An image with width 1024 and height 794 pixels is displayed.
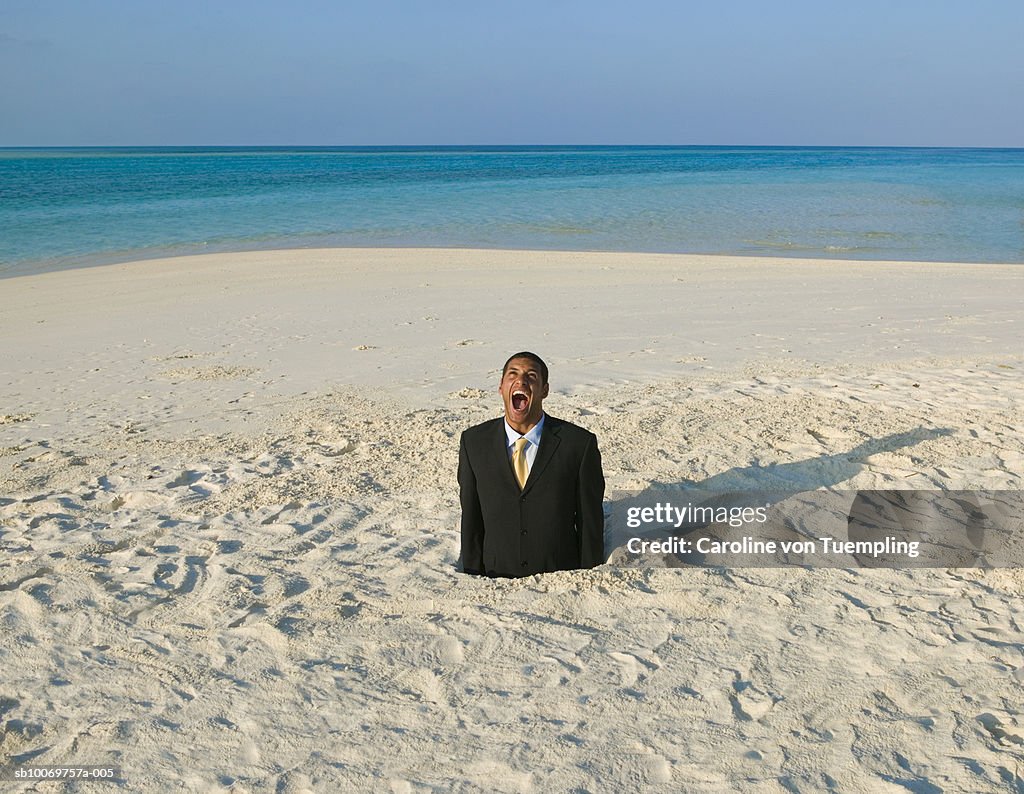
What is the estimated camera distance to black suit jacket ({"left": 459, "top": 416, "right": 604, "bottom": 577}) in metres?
3.85

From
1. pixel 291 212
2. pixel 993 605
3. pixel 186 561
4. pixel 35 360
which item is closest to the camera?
pixel 993 605

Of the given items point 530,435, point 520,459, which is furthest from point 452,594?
point 530,435

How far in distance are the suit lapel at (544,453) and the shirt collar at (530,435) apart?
17 mm

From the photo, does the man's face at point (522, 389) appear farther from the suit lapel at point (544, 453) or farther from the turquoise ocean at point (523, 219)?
the turquoise ocean at point (523, 219)

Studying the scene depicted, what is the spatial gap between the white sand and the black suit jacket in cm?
16

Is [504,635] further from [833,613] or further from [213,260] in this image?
[213,260]

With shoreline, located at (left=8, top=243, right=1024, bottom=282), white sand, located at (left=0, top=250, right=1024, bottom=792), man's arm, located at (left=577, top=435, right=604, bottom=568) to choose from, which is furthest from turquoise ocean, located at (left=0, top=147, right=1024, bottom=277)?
man's arm, located at (left=577, top=435, right=604, bottom=568)

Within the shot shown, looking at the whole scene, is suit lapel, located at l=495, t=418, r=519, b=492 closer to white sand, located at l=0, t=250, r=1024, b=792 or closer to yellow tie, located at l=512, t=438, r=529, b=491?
yellow tie, located at l=512, t=438, r=529, b=491

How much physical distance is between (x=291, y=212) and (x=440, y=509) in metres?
26.6

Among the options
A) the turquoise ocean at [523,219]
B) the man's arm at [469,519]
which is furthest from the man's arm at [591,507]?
the turquoise ocean at [523,219]

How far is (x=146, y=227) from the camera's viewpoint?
993 inches

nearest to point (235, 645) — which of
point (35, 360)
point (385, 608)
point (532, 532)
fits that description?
point (385, 608)

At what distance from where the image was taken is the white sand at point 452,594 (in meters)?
2.83

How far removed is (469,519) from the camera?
3.96 meters
